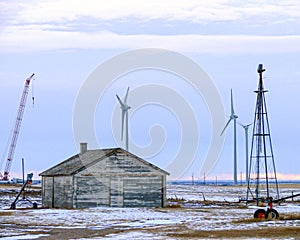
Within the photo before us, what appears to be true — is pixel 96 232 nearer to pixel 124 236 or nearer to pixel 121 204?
pixel 124 236

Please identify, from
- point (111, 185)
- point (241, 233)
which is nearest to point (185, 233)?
point (241, 233)

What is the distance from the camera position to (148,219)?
40406mm

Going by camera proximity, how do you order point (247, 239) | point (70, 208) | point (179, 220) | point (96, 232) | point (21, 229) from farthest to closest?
point (70, 208), point (179, 220), point (21, 229), point (96, 232), point (247, 239)

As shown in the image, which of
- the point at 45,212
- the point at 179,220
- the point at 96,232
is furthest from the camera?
the point at 45,212

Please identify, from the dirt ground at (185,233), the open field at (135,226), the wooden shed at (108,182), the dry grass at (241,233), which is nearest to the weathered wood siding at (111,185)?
the wooden shed at (108,182)

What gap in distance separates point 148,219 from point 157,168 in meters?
12.6

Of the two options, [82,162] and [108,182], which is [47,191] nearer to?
[82,162]

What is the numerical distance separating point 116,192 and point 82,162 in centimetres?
345

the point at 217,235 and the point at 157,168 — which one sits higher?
the point at 157,168

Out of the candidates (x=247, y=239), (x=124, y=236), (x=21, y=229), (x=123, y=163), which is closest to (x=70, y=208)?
(x=123, y=163)

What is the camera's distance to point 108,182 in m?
51.6

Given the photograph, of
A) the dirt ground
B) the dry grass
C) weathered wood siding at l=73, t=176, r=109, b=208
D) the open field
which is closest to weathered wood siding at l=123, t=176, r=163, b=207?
weathered wood siding at l=73, t=176, r=109, b=208

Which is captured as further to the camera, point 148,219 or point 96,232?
point 148,219

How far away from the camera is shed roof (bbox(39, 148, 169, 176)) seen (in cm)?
5138
